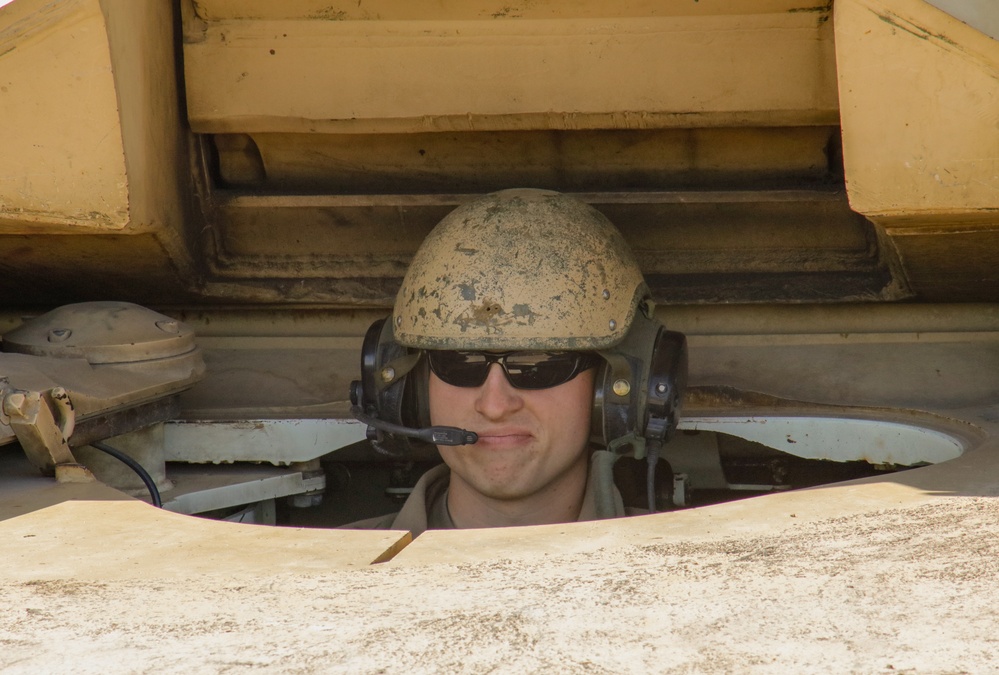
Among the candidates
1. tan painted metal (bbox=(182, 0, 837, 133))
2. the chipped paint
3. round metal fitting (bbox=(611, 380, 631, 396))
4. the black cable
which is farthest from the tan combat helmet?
the chipped paint

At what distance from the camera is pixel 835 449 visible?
2191 millimetres

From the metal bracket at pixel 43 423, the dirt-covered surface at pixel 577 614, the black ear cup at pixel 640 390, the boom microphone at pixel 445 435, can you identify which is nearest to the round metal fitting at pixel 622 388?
the black ear cup at pixel 640 390

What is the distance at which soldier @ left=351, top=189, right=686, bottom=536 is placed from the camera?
200 cm

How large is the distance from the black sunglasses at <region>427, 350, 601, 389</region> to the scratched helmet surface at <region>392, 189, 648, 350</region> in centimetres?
4

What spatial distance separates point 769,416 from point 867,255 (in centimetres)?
40

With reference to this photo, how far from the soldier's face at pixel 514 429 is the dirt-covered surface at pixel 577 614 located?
756mm

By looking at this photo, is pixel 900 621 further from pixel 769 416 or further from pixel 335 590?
pixel 769 416

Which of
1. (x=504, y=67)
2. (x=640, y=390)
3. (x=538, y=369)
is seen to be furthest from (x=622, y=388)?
(x=504, y=67)

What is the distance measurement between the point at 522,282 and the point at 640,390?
277mm

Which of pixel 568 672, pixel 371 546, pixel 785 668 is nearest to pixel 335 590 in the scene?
pixel 371 546

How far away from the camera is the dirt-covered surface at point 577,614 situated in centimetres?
98

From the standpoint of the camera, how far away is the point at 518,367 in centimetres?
204

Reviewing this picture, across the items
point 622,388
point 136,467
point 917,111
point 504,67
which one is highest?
point 504,67

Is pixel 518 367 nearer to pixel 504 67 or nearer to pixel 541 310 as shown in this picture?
pixel 541 310
